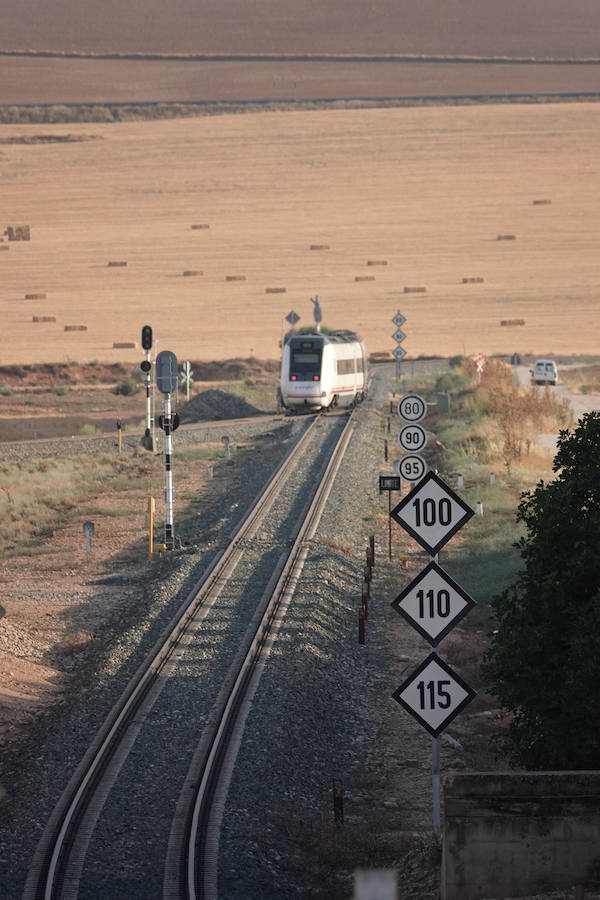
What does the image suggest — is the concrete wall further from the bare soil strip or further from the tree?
the bare soil strip

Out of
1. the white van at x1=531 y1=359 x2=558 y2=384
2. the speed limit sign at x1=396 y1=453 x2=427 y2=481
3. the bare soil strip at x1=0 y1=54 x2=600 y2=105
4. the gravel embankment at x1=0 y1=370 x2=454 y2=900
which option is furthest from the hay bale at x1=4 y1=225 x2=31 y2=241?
the speed limit sign at x1=396 y1=453 x2=427 y2=481

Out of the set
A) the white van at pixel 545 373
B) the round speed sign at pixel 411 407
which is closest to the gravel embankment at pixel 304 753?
the round speed sign at pixel 411 407

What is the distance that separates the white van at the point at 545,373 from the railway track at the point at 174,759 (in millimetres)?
38856

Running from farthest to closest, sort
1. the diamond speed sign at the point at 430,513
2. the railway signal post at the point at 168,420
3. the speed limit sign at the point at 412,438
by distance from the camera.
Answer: the railway signal post at the point at 168,420
the speed limit sign at the point at 412,438
the diamond speed sign at the point at 430,513

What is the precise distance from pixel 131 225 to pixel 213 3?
6001cm

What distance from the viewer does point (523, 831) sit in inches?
336

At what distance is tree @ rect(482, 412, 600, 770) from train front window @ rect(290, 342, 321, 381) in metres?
32.0

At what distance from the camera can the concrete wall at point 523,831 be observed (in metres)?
8.49

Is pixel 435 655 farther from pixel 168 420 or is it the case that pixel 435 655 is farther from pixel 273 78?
pixel 273 78

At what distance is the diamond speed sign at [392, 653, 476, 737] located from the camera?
9.74 m

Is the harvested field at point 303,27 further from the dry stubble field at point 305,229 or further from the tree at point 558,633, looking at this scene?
the tree at point 558,633

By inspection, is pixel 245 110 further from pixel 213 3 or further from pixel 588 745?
pixel 588 745

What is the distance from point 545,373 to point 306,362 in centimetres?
1986

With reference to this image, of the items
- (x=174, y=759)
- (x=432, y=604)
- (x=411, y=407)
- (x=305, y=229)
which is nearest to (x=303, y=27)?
(x=305, y=229)
